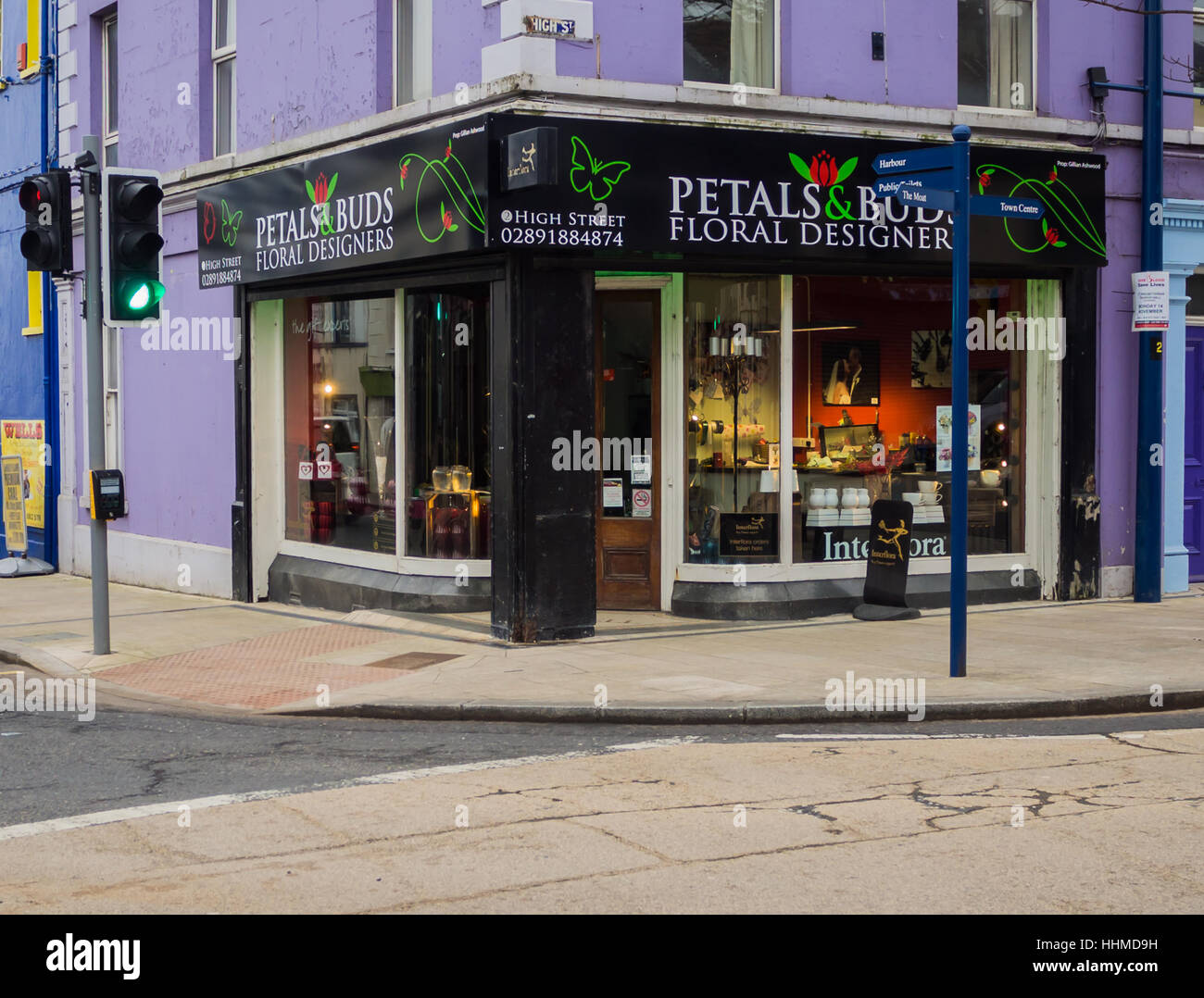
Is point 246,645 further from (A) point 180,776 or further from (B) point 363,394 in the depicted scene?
(A) point 180,776

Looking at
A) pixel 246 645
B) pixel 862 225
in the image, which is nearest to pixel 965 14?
pixel 862 225

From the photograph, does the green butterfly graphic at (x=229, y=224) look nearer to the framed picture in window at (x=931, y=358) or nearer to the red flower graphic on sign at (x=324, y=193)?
the red flower graphic on sign at (x=324, y=193)

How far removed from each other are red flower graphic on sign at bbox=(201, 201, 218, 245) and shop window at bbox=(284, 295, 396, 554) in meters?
1.20

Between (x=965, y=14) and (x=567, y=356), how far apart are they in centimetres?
532

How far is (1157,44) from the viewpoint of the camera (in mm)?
14031

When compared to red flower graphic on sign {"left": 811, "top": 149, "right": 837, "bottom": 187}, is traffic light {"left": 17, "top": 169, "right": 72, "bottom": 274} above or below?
below

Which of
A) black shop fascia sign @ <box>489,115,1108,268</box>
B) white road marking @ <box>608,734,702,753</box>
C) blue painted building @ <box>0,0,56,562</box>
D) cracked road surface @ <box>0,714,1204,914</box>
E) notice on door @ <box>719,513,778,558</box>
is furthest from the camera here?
blue painted building @ <box>0,0,56,562</box>

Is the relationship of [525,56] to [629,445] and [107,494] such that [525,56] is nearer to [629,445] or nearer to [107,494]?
Answer: [629,445]

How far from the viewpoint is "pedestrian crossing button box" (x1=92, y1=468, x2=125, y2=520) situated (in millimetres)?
11070

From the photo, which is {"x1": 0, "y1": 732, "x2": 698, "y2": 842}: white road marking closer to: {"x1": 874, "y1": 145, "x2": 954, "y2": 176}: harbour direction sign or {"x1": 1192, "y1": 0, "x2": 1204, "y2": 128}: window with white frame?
{"x1": 874, "y1": 145, "x2": 954, "y2": 176}: harbour direction sign

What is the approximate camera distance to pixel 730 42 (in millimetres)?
12766

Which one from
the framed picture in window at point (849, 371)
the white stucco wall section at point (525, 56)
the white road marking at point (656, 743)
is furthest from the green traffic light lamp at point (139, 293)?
the framed picture in window at point (849, 371)

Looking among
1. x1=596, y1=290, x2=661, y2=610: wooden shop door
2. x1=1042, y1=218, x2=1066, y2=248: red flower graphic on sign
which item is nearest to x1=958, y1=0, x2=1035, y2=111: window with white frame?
x1=1042, y1=218, x2=1066, y2=248: red flower graphic on sign

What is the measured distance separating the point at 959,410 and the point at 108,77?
499 inches
